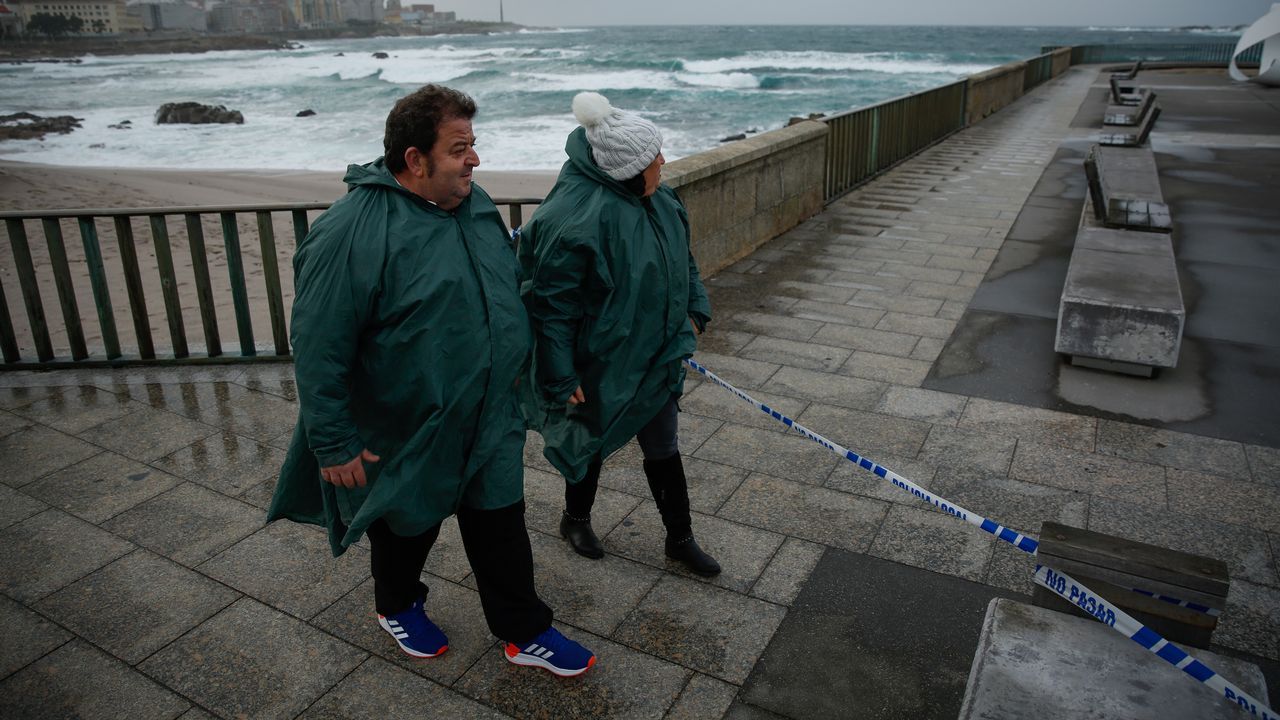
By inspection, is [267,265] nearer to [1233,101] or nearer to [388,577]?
[388,577]

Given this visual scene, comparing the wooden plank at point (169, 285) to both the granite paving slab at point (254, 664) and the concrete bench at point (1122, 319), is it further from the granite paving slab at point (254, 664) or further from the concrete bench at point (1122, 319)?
the concrete bench at point (1122, 319)

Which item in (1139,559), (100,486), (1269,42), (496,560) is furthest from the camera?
(1269,42)

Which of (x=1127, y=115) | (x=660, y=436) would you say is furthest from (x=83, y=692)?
(x=1127, y=115)

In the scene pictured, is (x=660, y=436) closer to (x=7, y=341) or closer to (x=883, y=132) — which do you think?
(x=7, y=341)

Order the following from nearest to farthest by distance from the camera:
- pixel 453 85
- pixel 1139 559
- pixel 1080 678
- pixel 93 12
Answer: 1. pixel 1080 678
2. pixel 1139 559
3. pixel 453 85
4. pixel 93 12

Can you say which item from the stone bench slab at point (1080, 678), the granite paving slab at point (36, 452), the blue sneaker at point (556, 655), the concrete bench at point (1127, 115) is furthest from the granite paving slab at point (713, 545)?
the concrete bench at point (1127, 115)

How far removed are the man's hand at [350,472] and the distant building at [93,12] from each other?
155 metres

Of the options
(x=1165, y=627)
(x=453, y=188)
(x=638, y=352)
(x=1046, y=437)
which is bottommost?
(x=1046, y=437)

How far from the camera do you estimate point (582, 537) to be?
3.55m

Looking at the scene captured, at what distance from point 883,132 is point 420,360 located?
11.3m

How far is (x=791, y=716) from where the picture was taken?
2.65 metres

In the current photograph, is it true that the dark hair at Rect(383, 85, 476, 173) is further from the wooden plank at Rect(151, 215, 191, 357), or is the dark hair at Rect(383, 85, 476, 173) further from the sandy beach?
the wooden plank at Rect(151, 215, 191, 357)

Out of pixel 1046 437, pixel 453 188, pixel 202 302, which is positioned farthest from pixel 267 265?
pixel 1046 437

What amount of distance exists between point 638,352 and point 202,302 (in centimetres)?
353
